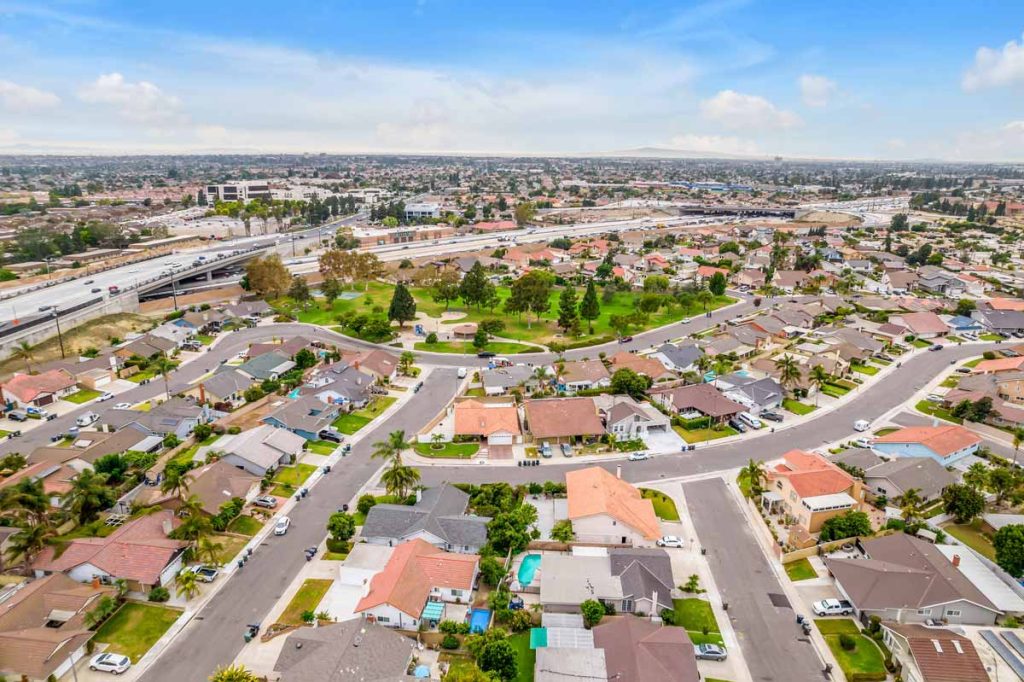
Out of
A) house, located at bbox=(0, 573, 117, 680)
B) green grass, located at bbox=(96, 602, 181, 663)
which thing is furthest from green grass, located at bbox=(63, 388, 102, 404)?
green grass, located at bbox=(96, 602, 181, 663)

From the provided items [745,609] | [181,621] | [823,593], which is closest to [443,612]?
[181,621]

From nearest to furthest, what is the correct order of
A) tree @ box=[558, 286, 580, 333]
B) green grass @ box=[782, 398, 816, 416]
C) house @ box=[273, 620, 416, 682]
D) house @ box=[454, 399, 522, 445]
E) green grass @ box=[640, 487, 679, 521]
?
house @ box=[273, 620, 416, 682] → green grass @ box=[640, 487, 679, 521] → house @ box=[454, 399, 522, 445] → green grass @ box=[782, 398, 816, 416] → tree @ box=[558, 286, 580, 333]

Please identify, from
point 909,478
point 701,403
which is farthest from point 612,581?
point 701,403

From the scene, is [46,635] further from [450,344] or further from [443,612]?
[450,344]

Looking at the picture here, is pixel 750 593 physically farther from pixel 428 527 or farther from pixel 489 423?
pixel 489 423

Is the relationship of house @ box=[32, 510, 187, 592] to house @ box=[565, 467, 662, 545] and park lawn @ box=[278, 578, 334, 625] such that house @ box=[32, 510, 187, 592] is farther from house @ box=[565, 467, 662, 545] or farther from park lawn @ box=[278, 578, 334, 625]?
house @ box=[565, 467, 662, 545]

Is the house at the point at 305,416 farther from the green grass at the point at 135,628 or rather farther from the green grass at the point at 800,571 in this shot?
Answer: the green grass at the point at 800,571
